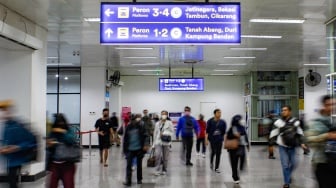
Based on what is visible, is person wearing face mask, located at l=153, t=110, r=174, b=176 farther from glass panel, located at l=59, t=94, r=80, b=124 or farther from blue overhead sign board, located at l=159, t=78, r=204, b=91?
glass panel, located at l=59, t=94, r=80, b=124

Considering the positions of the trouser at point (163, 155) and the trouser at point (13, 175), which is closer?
the trouser at point (13, 175)

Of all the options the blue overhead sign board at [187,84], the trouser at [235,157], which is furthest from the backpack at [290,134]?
the blue overhead sign board at [187,84]

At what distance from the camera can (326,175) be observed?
5.51 m

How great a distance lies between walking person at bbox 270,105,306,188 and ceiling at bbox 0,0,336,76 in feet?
7.14

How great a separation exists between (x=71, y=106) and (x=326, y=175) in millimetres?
17486

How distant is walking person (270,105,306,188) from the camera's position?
8781 millimetres

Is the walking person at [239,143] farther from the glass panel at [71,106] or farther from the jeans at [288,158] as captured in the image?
the glass panel at [71,106]

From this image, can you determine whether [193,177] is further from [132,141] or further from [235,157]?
[132,141]

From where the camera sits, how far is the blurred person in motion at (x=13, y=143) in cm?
607

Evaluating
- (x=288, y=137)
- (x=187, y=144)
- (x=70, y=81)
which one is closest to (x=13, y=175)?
(x=288, y=137)

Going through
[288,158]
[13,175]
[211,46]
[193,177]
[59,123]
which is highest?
[211,46]

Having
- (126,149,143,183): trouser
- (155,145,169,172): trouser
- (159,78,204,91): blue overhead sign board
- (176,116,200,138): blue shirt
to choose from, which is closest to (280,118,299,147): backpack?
(126,149,143,183): trouser

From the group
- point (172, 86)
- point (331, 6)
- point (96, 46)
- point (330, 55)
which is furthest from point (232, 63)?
point (331, 6)

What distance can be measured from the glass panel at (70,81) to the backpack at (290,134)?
14.3 metres
